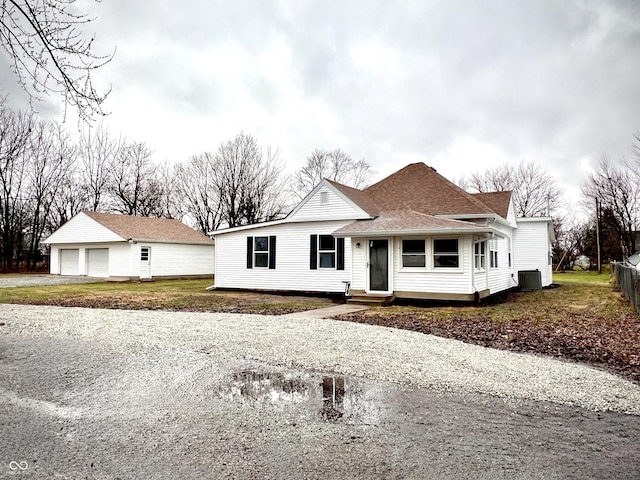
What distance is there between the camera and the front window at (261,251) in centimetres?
1780

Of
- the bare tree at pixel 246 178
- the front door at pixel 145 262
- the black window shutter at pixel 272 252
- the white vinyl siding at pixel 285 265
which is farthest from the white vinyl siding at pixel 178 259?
the black window shutter at pixel 272 252

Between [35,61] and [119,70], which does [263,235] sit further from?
[35,61]

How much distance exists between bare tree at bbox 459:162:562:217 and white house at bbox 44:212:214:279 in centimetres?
2947

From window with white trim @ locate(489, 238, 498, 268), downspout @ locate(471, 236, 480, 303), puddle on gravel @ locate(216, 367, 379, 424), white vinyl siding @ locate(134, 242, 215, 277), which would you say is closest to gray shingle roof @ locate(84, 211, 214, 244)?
white vinyl siding @ locate(134, 242, 215, 277)

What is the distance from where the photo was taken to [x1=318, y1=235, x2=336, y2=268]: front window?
1650 cm

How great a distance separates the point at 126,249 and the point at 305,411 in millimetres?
24888

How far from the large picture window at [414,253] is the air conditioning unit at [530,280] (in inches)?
334

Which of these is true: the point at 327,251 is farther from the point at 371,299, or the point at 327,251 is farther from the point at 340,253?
the point at 371,299

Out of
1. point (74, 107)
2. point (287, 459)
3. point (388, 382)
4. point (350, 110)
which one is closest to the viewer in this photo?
point (287, 459)

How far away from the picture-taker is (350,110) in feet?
68.4

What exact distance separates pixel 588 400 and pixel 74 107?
284 inches

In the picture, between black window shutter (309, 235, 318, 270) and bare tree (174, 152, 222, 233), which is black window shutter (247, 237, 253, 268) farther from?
bare tree (174, 152, 222, 233)

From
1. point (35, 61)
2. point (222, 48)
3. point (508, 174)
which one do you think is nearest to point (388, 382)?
point (35, 61)

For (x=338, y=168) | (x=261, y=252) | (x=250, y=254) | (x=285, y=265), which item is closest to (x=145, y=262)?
(x=250, y=254)
